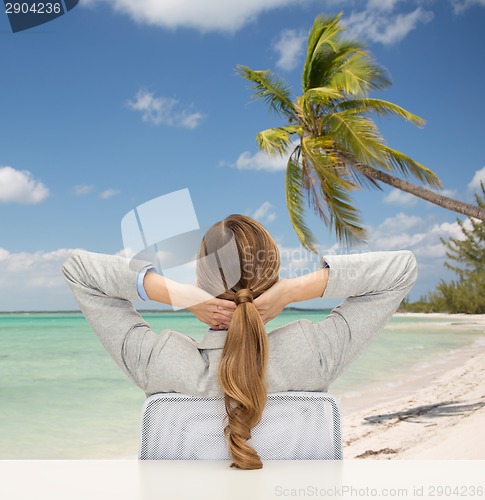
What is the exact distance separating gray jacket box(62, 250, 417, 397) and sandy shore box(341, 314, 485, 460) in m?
6.65

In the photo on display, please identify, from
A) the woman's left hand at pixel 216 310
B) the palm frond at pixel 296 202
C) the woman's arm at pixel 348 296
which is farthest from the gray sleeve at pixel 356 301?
the palm frond at pixel 296 202

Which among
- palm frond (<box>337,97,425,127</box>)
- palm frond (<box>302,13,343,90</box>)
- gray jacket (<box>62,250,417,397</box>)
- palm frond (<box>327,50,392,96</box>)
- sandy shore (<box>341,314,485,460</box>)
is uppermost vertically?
palm frond (<box>302,13,343,90</box>)

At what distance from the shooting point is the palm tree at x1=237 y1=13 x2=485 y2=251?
7656 millimetres

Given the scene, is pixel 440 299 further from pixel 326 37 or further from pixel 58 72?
pixel 58 72

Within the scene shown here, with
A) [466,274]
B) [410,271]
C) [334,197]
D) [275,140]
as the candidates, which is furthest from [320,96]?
[466,274]

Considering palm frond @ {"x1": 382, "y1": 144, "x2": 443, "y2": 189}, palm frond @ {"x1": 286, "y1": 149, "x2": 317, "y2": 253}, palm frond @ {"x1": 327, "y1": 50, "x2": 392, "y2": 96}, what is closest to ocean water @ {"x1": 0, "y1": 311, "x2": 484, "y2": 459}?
palm frond @ {"x1": 286, "y1": 149, "x2": 317, "y2": 253}

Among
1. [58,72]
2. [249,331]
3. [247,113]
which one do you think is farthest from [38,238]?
[249,331]

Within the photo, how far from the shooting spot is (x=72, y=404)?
464 inches

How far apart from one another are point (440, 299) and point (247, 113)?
20435 millimetres

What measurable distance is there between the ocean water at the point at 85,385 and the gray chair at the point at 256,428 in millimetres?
7340

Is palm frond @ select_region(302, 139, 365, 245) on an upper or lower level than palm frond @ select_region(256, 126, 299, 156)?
lower

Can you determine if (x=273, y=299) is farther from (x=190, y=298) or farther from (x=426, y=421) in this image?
(x=426, y=421)

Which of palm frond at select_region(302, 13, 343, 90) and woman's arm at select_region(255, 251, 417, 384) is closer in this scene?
woman's arm at select_region(255, 251, 417, 384)

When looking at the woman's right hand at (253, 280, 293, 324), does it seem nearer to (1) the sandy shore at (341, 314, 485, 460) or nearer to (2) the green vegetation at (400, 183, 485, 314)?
(1) the sandy shore at (341, 314, 485, 460)
